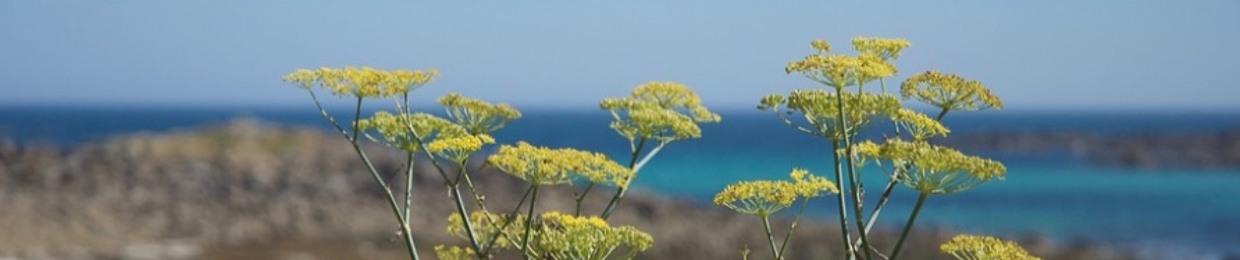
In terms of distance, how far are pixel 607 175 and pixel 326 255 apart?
21.0 metres

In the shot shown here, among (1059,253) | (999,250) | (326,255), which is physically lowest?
(1059,253)

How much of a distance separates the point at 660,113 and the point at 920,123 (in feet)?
2.63

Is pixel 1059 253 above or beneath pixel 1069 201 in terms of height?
above

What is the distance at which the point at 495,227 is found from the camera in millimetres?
2814

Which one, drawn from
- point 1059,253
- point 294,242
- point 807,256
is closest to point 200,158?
point 294,242

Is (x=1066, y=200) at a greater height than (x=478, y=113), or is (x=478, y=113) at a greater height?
(x=478, y=113)

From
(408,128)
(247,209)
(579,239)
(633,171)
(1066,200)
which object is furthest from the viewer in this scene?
(1066,200)

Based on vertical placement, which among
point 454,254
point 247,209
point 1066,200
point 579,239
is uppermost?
point 579,239

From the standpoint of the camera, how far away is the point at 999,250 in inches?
101

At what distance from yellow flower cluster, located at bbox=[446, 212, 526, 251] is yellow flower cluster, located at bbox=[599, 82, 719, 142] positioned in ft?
1.07

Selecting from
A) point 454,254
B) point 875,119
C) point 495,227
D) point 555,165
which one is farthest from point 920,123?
point 454,254

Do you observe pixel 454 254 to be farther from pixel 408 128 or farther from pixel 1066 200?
pixel 1066 200

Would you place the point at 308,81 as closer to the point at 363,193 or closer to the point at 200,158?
the point at 363,193

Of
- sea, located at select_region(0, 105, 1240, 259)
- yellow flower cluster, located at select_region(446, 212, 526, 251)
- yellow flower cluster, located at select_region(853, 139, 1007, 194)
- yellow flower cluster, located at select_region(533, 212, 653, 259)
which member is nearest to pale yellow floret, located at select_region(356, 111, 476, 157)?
yellow flower cluster, located at select_region(446, 212, 526, 251)
